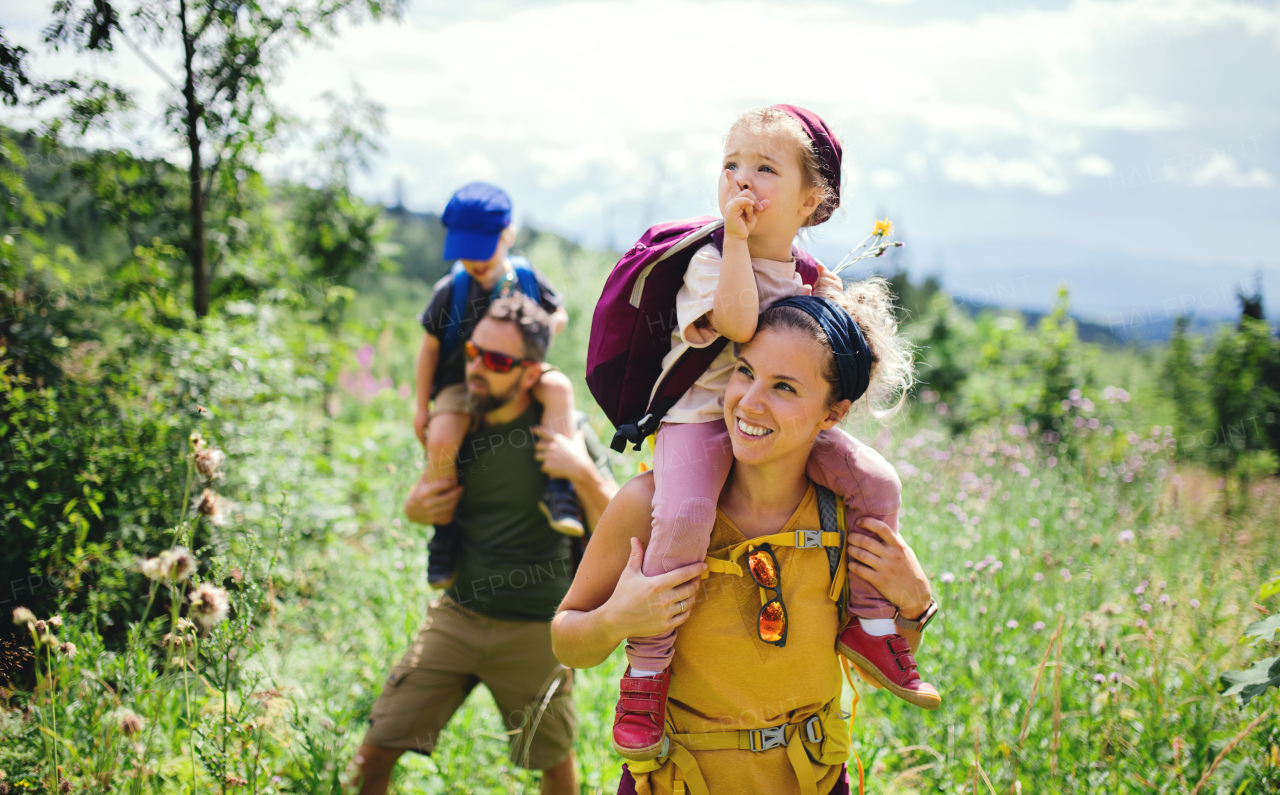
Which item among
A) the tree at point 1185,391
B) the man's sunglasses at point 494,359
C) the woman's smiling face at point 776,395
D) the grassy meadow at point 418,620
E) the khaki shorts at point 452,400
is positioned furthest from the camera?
the tree at point 1185,391

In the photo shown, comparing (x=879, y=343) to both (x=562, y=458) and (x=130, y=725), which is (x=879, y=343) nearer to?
(x=562, y=458)

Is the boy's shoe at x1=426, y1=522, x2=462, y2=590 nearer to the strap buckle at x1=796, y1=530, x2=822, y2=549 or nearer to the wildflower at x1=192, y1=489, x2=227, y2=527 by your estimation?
the wildflower at x1=192, y1=489, x2=227, y2=527

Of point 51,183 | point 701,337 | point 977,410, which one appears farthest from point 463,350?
point 977,410

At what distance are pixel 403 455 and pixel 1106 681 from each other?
506 cm

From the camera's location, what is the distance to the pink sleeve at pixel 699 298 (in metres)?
1.66

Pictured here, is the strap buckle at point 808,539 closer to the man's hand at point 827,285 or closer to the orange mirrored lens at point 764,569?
the orange mirrored lens at point 764,569

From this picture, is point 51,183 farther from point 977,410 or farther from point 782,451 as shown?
point 977,410

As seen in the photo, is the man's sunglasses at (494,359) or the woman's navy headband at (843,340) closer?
the woman's navy headband at (843,340)

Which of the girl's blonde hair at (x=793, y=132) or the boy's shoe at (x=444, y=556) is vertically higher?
the girl's blonde hair at (x=793, y=132)

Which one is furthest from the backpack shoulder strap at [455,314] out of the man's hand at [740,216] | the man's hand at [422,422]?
the man's hand at [740,216]

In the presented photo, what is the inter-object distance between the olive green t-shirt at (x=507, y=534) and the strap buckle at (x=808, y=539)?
1401mm

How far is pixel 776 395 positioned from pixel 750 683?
0.72 meters

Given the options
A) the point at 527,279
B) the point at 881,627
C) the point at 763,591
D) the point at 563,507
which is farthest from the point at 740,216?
the point at 527,279

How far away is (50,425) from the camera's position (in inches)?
105
